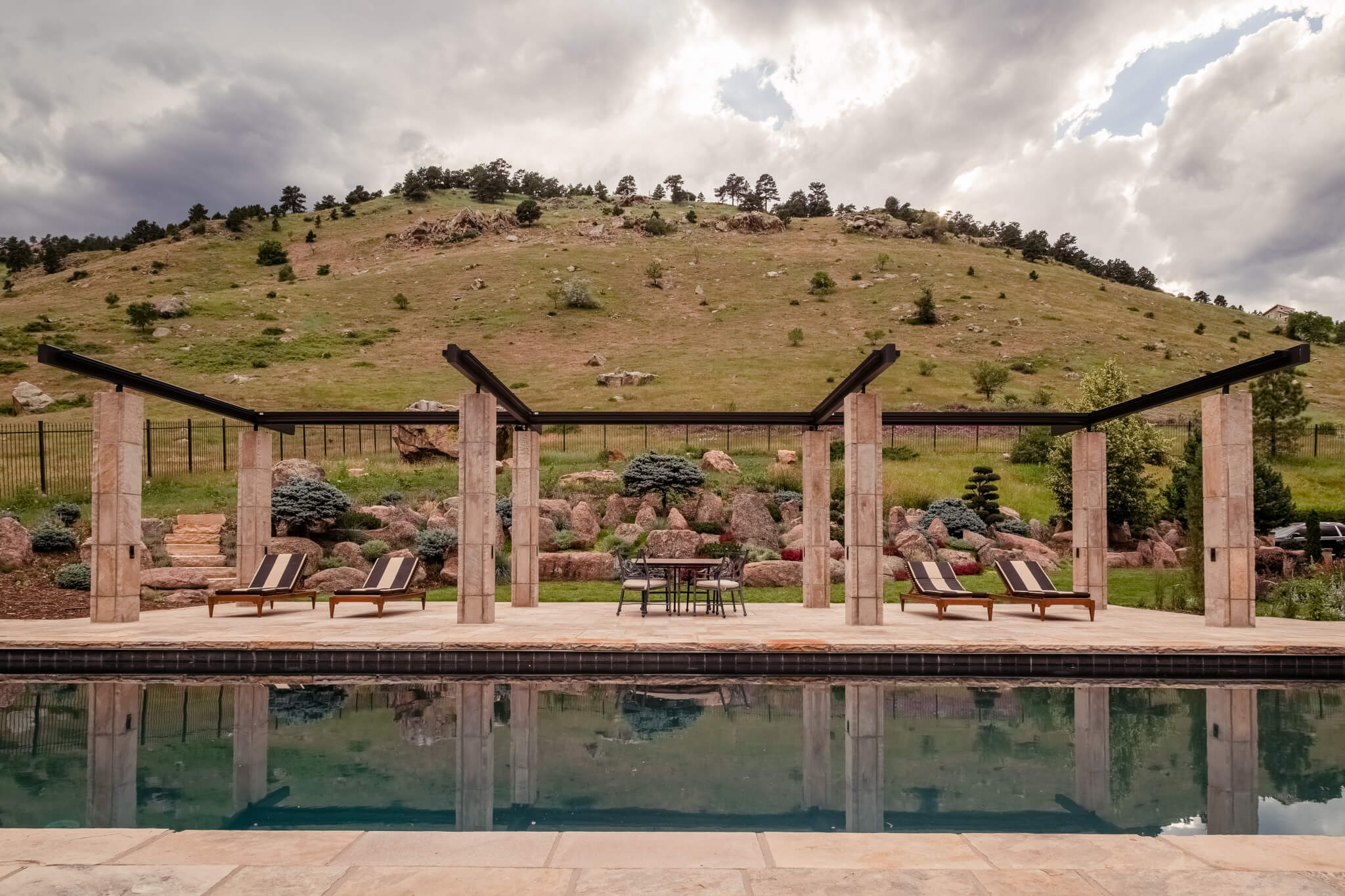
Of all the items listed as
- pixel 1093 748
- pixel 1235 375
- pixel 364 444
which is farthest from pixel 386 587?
pixel 364 444

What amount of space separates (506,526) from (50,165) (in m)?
35.0

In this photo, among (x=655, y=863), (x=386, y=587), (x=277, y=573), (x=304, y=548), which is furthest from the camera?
(x=304, y=548)

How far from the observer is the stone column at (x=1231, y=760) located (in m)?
4.48

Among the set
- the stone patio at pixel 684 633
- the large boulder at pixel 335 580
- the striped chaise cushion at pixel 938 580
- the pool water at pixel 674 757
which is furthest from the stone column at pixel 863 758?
the large boulder at pixel 335 580

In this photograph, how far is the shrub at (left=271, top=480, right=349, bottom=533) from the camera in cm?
1727

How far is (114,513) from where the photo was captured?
412 inches

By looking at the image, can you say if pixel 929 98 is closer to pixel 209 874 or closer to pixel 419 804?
pixel 419 804

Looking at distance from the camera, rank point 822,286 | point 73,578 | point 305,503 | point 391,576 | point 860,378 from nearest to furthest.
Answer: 1. point 860,378
2. point 391,576
3. point 73,578
4. point 305,503
5. point 822,286

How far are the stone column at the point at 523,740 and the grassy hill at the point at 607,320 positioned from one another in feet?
89.6

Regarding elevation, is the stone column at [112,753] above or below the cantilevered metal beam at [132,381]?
below

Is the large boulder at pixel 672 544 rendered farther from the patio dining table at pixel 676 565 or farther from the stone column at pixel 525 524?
the patio dining table at pixel 676 565

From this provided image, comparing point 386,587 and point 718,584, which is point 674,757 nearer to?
point 718,584

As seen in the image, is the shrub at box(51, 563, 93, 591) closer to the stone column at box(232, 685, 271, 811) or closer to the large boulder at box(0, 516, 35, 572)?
the large boulder at box(0, 516, 35, 572)

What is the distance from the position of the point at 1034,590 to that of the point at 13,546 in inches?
690
